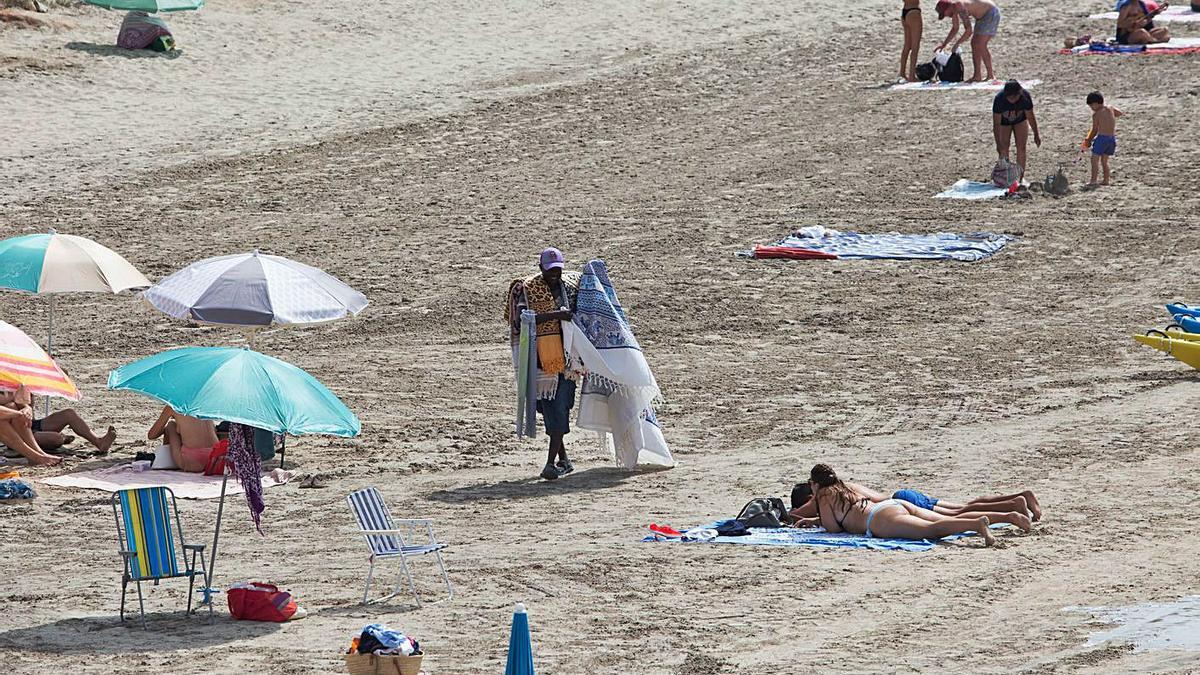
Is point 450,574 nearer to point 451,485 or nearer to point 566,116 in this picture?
point 451,485

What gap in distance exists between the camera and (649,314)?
1962 centimetres

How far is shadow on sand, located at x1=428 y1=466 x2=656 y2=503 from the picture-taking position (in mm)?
13586

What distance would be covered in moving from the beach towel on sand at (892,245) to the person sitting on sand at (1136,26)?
9899 millimetres

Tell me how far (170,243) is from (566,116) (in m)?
7.66

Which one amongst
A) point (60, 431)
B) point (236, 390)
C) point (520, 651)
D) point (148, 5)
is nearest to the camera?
point (520, 651)

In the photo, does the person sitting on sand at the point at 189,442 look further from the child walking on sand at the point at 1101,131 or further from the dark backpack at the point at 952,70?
the dark backpack at the point at 952,70

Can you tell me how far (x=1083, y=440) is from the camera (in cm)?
1494

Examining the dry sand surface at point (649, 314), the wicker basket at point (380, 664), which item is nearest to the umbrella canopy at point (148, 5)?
the dry sand surface at point (649, 314)

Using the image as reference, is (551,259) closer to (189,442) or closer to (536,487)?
(536,487)

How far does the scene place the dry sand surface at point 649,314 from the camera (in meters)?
10.5

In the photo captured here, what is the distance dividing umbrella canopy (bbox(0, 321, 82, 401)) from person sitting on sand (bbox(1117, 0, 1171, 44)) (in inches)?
843

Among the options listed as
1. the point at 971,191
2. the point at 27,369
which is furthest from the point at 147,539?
the point at 971,191

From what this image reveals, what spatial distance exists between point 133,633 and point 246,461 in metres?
1.25

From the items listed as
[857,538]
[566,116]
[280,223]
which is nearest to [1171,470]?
[857,538]
